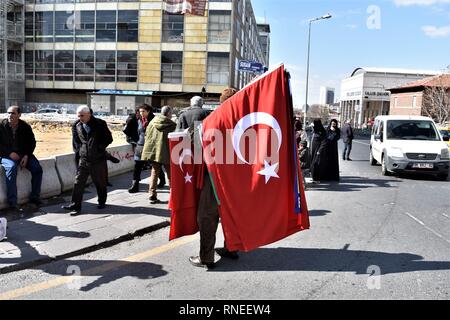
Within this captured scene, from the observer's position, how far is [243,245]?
175 inches

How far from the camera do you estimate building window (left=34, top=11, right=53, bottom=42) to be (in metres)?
50.6

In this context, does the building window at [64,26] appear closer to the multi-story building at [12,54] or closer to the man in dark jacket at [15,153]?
the multi-story building at [12,54]

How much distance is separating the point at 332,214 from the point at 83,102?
162ft

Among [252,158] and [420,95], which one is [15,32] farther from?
[420,95]

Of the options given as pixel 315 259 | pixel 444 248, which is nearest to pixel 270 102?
pixel 315 259

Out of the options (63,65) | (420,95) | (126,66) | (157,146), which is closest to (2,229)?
(157,146)

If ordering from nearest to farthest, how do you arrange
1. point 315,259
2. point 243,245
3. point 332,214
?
point 243,245 → point 315,259 → point 332,214

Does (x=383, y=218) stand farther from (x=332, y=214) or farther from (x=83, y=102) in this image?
(x=83, y=102)

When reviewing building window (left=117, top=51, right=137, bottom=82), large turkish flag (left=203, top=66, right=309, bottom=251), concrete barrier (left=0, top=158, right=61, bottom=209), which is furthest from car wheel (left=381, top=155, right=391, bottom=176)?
building window (left=117, top=51, right=137, bottom=82)

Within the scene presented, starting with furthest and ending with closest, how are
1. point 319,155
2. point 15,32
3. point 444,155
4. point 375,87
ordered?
point 375,87, point 15,32, point 444,155, point 319,155

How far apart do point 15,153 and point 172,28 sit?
142ft

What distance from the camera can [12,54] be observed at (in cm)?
5181

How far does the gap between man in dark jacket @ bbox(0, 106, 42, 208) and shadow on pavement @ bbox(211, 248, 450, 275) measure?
148 inches
